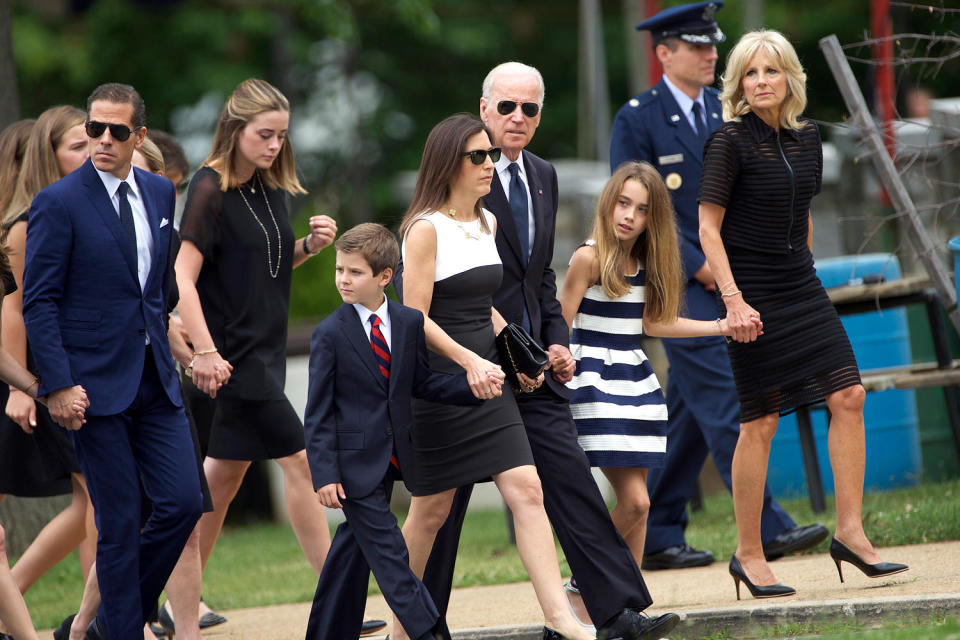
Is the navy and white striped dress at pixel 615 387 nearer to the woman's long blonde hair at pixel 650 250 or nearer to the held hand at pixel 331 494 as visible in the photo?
the woman's long blonde hair at pixel 650 250

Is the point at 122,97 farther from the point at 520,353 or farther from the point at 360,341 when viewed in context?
the point at 520,353

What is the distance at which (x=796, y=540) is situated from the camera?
6277mm

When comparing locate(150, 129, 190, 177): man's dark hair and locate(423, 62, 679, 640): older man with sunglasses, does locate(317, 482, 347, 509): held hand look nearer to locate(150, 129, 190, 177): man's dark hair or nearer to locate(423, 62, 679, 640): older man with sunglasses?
locate(423, 62, 679, 640): older man with sunglasses

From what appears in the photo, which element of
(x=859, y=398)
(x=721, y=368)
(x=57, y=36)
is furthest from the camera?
(x=57, y=36)

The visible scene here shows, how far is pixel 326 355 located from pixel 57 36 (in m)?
19.6

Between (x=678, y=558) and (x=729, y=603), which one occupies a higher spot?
(x=729, y=603)

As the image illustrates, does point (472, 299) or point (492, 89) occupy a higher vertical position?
point (492, 89)

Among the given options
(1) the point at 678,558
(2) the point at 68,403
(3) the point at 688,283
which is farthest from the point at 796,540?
(2) the point at 68,403

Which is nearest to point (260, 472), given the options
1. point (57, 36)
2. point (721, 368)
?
point (721, 368)

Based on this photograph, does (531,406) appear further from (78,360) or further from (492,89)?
(78,360)

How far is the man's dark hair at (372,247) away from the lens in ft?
15.5

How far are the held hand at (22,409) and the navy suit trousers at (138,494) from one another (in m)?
0.47

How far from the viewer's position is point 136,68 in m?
23.4

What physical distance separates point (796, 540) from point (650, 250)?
5.62ft
